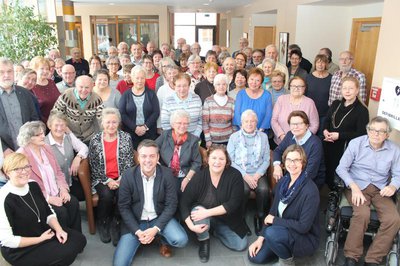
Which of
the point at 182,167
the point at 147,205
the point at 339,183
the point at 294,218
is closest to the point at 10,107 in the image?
the point at 147,205

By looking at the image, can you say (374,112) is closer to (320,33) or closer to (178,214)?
(178,214)

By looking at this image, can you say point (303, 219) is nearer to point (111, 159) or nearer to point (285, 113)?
point (285, 113)

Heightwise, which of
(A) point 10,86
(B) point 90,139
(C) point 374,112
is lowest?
(B) point 90,139

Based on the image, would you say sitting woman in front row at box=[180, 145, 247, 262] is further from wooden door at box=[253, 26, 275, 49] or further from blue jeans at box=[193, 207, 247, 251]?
wooden door at box=[253, 26, 275, 49]

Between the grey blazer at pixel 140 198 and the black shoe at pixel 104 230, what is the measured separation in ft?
1.21

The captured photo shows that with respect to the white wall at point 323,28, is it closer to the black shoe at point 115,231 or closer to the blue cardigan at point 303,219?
the blue cardigan at point 303,219

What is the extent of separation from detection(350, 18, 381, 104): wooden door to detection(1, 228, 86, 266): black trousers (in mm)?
5335

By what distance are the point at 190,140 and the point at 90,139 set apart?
110cm

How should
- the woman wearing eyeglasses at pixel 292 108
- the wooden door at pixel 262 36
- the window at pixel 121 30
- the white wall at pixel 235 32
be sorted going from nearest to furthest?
1. the woman wearing eyeglasses at pixel 292 108
2. the wooden door at pixel 262 36
3. the window at pixel 121 30
4. the white wall at pixel 235 32

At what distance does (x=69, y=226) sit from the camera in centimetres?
311

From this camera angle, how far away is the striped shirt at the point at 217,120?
13.2 feet

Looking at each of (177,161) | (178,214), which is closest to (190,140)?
(177,161)

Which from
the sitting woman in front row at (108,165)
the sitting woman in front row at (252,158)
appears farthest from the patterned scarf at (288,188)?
the sitting woman in front row at (108,165)

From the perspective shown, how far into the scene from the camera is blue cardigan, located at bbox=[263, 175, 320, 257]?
2785 millimetres
